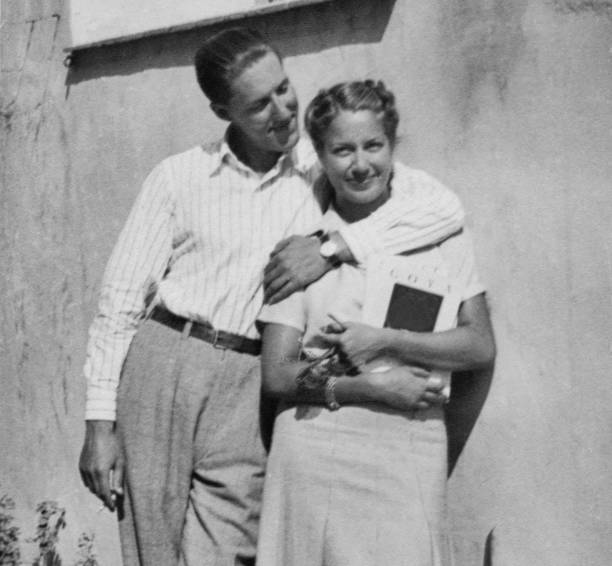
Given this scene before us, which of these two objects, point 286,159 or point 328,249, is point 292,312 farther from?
point 286,159

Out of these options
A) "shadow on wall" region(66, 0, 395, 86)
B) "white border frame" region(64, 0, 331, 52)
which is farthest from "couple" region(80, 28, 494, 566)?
"white border frame" region(64, 0, 331, 52)

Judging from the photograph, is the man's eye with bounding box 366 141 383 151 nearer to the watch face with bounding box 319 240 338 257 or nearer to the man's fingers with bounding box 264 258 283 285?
the watch face with bounding box 319 240 338 257

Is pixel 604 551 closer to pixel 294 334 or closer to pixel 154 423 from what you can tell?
pixel 294 334

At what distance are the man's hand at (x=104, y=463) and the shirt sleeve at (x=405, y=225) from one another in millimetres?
990

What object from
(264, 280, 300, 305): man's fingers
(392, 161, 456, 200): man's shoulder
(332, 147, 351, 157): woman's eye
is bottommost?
(264, 280, 300, 305): man's fingers

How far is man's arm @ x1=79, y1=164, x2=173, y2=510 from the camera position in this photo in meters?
4.06

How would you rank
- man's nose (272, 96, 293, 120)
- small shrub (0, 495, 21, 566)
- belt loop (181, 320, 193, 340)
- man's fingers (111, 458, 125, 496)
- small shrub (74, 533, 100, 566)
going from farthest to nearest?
small shrub (0, 495, 21, 566) < small shrub (74, 533, 100, 566) < man's fingers (111, 458, 125, 496) < belt loop (181, 320, 193, 340) < man's nose (272, 96, 293, 120)

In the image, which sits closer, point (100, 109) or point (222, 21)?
point (222, 21)

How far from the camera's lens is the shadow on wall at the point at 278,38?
4145mm

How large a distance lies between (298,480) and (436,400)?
0.44m

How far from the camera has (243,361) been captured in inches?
156

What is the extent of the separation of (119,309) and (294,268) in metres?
0.64

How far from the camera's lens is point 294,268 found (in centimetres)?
376

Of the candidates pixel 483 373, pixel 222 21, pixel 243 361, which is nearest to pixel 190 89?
pixel 222 21
